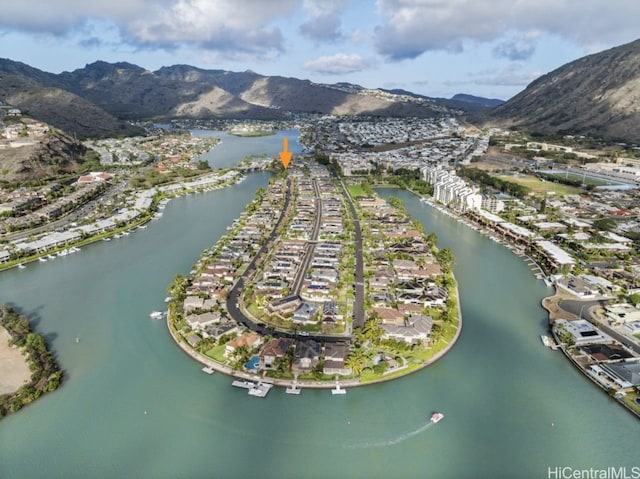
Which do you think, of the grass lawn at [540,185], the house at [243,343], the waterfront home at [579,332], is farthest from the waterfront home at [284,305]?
the grass lawn at [540,185]

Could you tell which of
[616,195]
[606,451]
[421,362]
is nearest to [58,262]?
[421,362]

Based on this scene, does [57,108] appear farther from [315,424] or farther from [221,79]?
[221,79]

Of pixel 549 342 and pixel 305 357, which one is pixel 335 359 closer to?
pixel 305 357

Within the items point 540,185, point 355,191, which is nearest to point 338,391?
point 355,191

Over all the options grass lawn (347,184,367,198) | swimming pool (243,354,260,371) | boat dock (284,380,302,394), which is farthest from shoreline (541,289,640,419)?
grass lawn (347,184,367,198)

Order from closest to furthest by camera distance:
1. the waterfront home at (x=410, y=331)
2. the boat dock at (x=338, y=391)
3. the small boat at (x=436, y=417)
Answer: the small boat at (x=436, y=417)
the boat dock at (x=338, y=391)
the waterfront home at (x=410, y=331)

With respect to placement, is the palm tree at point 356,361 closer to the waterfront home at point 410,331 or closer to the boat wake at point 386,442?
the waterfront home at point 410,331
